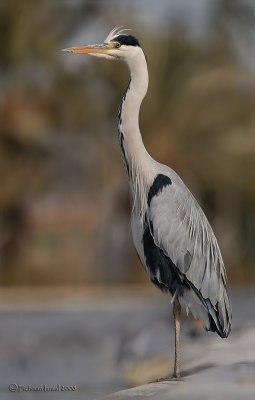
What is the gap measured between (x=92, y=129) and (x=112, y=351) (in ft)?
28.5

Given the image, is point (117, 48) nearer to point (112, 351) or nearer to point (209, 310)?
point (209, 310)

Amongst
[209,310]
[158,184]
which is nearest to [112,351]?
[209,310]

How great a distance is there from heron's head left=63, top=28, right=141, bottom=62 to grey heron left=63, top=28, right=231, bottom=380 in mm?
180

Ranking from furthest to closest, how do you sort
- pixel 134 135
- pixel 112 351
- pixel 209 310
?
1. pixel 112 351
2. pixel 134 135
3. pixel 209 310

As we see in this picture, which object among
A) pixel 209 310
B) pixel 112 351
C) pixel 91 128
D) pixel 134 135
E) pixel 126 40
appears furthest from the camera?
pixel 91 128

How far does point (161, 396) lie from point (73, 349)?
5.99m

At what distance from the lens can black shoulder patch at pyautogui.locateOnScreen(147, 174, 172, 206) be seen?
6.73 meters

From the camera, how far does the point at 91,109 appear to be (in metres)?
19.1

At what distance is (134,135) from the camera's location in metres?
6.90

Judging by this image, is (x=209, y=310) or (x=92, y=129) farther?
(x=92, y=129)

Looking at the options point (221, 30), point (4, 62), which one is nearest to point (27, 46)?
point (4, 62)

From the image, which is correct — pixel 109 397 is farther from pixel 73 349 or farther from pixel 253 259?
pixel 253 259

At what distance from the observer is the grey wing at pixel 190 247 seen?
667 centimetres

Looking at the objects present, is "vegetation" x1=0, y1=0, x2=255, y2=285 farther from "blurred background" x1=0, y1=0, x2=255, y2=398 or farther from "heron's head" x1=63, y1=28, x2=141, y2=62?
"heron's head" x1=63, y1=28, x2=141, y2=62
